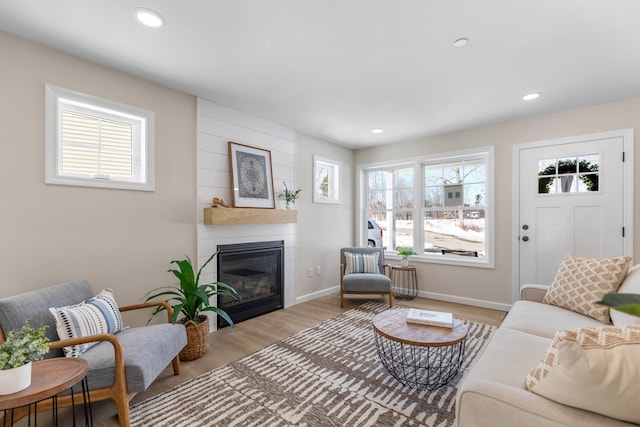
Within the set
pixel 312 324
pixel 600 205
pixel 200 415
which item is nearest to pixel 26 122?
pixel 200 415

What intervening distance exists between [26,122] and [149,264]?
53.4 inches

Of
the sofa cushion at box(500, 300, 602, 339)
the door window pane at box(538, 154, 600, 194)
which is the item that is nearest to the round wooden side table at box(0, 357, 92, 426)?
the sofa cushion at box(500, 300, 602, 339)

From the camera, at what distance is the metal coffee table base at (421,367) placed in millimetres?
2112

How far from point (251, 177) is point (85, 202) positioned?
5.32 feet

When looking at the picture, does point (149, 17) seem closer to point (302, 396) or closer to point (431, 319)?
point (302, 396)

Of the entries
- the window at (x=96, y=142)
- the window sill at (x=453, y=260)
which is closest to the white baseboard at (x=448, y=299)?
the window sill at (x=453, y=260)

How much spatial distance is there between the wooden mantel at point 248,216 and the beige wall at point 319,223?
17.7 inches

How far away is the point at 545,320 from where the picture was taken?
2.10 metres

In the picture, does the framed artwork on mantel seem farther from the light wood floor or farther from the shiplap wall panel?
the light wood floor

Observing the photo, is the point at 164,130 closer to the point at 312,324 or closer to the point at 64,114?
the point at 64,114

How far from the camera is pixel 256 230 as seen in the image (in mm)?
3662

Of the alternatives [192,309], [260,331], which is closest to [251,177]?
[192,309]

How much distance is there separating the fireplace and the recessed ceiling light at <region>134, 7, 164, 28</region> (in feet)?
6.83

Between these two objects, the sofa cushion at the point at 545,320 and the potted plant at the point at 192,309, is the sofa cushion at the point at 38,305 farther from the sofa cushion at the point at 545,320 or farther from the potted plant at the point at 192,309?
the sofa cushion at the point at 545,320
